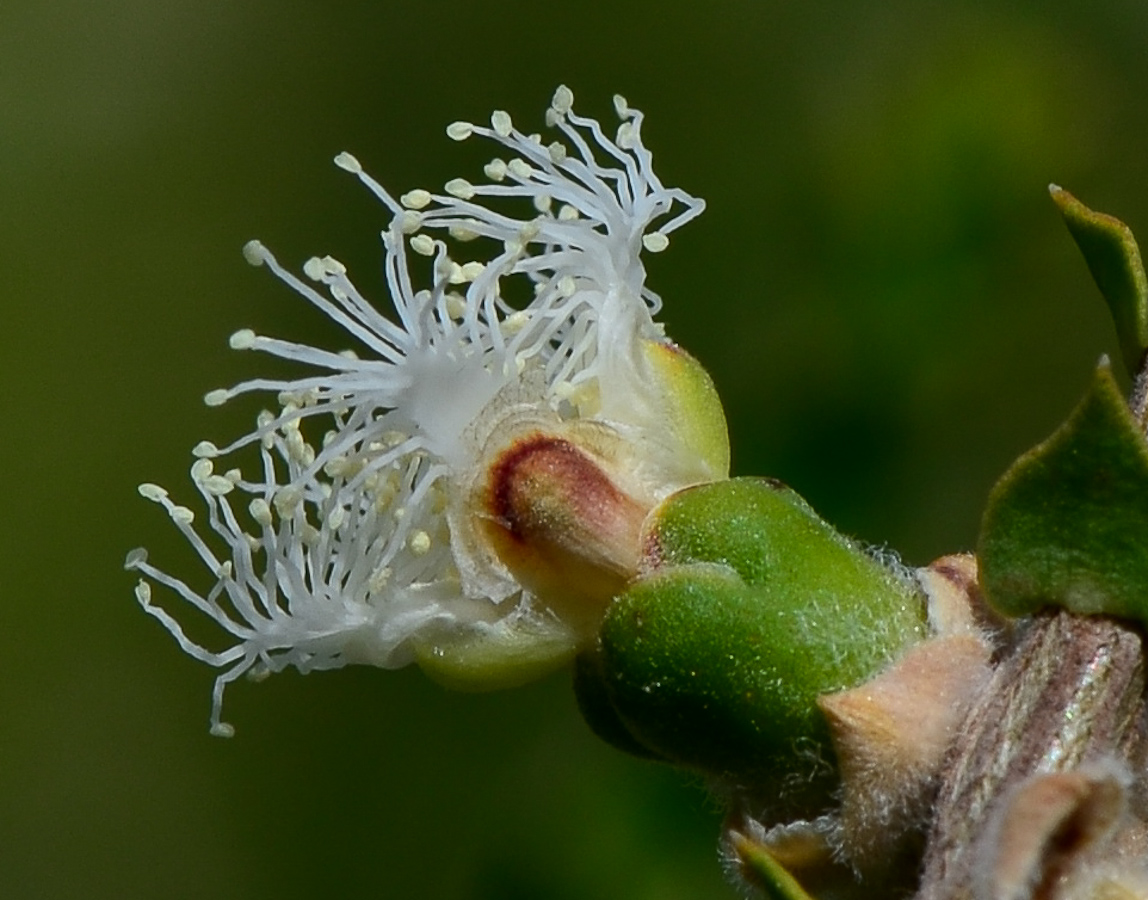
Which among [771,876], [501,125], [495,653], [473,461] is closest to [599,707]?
[495,653]

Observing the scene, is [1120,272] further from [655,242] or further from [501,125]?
[501,125]

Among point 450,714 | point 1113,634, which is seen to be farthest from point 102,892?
point 1113,634

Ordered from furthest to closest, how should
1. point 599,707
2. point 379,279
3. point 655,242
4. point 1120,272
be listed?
point 379,279 → point 655,242 → point 599,707 → point 1120,272

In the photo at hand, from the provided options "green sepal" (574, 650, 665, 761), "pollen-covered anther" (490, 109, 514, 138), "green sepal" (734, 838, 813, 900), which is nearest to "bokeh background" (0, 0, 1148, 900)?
"green sepal" (574, 650, 665, 761)

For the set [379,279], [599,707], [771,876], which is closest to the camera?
[771,876]

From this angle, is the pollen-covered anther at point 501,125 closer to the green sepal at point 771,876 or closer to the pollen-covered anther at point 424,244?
the pollen-covered anther at point 424,244

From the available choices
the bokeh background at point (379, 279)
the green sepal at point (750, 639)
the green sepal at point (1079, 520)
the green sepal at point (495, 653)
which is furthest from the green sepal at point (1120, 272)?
the bokeh background at point (379, 279)

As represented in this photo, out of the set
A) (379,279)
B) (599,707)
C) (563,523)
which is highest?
(563,523)
